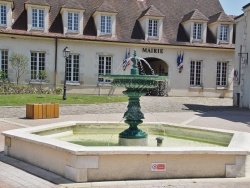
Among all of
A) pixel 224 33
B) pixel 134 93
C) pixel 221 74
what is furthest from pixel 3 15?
pixel 134 93

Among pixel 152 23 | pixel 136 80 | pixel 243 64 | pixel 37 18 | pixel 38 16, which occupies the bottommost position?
pixel 136 80

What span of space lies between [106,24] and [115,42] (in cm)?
174

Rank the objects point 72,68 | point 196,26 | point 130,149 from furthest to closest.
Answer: point 196,26 → point 72,68 → point 130,149

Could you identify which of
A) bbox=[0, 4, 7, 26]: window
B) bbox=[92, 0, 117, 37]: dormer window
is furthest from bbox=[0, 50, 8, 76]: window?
bbox=[92, 0, 117, 37]: dormer window

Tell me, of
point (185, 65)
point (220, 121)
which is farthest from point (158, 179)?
point (185, 65)

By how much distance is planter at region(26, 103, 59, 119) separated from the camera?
14807 millimetres

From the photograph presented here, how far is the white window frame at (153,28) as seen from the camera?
94.2 feet

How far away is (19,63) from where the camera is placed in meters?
24.9

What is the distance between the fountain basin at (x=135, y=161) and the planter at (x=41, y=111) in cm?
822

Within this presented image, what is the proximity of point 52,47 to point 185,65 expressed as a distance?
1147cm

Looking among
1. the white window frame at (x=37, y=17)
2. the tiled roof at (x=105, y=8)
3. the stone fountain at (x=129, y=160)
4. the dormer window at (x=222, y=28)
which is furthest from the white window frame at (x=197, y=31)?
the stone fountain at (x=129, y=160)

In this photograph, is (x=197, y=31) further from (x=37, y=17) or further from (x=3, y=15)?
(x=3, y=15)

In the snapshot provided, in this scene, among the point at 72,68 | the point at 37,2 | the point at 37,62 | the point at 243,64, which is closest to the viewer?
the point at 243,64

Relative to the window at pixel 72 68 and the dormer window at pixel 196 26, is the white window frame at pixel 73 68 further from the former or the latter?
the dormer window at pixel 196 26
